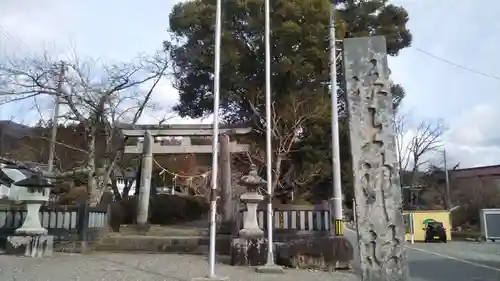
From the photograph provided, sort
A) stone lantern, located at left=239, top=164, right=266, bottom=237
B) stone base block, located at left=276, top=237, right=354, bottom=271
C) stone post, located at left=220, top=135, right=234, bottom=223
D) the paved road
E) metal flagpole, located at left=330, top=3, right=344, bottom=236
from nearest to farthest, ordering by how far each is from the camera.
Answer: the paved road < stone base block, located at left=276, top=237, right=354, bottom=271 < stone lantern, located at left=239, top=164, right=266, bottom=237 < metal flagpole, located at left=330, top=3, right=344, bottom=236 < stone post, located at left=220, top=135, right=234, bottom=223

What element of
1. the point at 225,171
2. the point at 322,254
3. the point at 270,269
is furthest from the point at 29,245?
the point at 322,254

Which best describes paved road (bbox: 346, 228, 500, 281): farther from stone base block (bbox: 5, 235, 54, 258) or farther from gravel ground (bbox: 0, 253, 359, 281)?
stone base block (bbox: 5, 235, 54, 258)

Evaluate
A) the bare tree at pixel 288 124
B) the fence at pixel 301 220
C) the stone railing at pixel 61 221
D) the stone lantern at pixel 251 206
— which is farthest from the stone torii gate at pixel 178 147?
the stone lantern at pixel 251 206

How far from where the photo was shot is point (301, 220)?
13.3m

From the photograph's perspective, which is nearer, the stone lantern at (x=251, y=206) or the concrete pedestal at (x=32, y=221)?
the stone lantern at (x=251, y=206)

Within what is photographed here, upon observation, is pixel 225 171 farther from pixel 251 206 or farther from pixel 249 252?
pixel 249 252

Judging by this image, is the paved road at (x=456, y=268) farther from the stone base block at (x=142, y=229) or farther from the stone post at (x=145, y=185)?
the stone post at (x=145, y=185)

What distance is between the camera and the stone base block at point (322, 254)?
11.6m

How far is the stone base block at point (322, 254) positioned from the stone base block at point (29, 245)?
24.5ft

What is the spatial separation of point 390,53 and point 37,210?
17378 millimetres

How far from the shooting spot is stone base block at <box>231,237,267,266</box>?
11.7 m

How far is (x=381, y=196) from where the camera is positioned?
6.31 m

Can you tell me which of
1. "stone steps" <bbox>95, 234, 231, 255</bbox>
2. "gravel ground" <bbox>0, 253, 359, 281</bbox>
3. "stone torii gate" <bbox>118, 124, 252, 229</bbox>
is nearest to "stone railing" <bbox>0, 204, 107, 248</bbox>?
"stone steps" <bbox>95, 234, 231, 255</bbox>

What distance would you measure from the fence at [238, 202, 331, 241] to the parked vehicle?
45.3 ft
